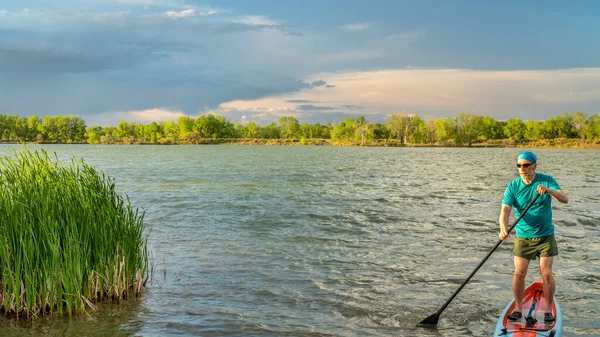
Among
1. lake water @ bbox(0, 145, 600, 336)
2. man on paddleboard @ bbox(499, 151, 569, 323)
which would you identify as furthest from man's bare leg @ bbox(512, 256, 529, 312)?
lake water @ bbox(0, 145, 600, 336)

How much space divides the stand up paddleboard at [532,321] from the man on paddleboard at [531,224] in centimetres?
20

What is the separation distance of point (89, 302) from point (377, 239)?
41.5ft

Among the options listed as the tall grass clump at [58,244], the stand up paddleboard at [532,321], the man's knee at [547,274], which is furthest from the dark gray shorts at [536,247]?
the tall grass clump at [58,244]

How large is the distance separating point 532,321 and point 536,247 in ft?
4.50

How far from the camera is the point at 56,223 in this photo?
32.7 feet

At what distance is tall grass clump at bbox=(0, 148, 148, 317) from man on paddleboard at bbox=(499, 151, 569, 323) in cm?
771

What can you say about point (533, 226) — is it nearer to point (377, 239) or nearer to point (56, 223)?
point (56, 223)

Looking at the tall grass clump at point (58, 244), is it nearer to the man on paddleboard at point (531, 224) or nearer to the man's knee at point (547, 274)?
the man on paddleboard at point (531, 224)

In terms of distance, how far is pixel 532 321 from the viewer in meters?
9.41

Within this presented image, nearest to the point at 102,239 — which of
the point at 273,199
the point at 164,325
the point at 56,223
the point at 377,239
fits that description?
the point at 56,223

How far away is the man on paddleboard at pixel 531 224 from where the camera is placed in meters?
8.93

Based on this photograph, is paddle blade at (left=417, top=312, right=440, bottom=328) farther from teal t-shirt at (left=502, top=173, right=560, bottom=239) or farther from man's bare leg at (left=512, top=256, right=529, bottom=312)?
teal t-shirt at (left=502, top=173, right=560, bottom=239)

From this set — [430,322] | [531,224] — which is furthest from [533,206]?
[430,322]

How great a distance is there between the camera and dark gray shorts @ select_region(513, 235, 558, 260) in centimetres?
905
